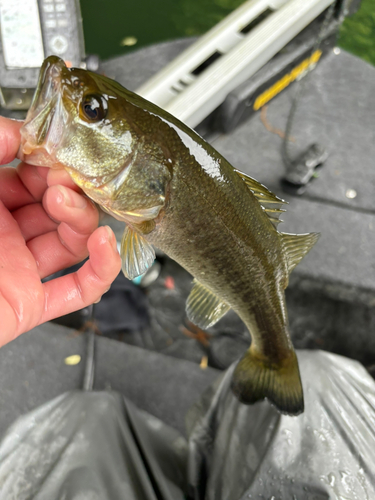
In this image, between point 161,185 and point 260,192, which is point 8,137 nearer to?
point 161,185

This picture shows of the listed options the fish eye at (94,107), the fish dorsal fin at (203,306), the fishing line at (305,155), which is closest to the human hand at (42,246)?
the fish eye at (94,107)

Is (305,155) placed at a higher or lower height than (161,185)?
lower

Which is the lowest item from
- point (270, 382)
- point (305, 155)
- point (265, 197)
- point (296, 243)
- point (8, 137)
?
point (270, 382)

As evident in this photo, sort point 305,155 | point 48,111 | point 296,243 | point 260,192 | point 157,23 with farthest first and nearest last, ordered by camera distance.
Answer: point 157,23 < point 305,155 < point 296,243 < point 260,192 < point 48,111

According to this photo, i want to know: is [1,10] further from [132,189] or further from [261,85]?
[132,189]

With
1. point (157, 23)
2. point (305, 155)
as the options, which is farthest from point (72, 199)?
point (157, 23)

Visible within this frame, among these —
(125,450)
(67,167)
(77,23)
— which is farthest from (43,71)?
(77,23)
